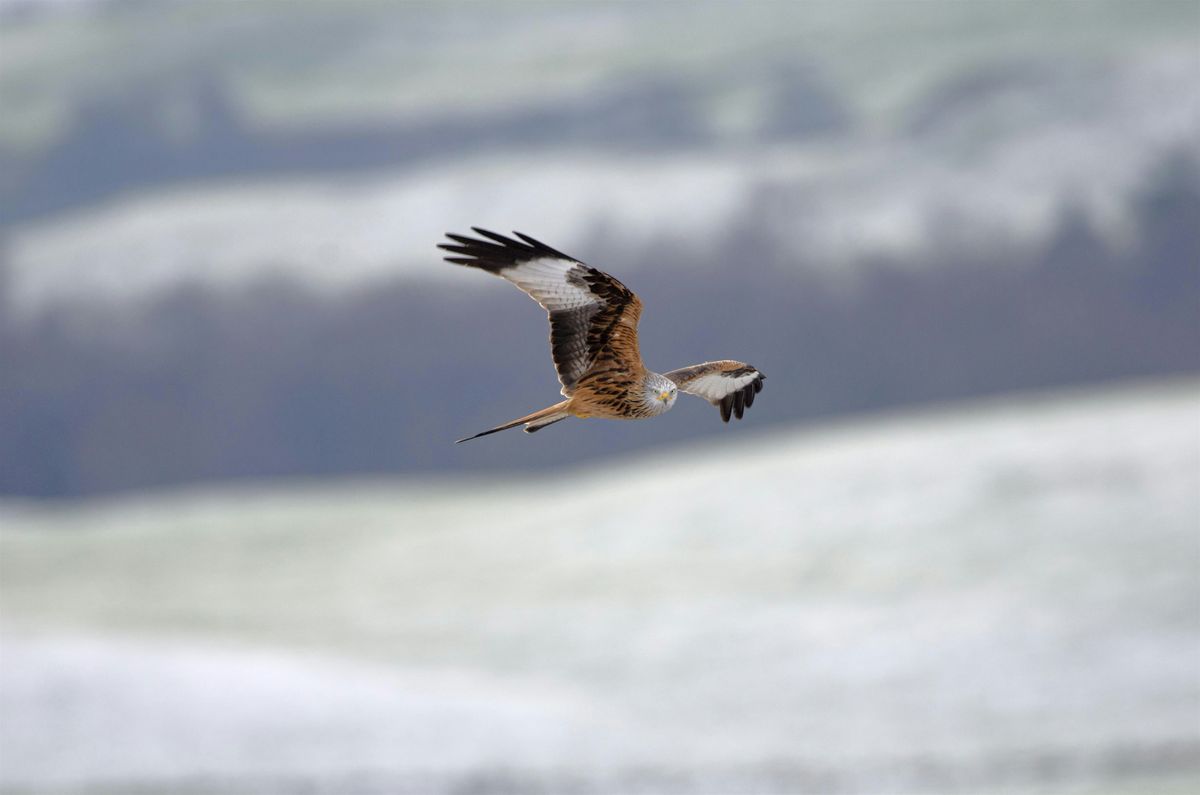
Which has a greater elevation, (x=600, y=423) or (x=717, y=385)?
(x=600, y=423)

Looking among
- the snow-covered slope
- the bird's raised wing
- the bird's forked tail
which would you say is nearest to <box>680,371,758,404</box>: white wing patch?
the bird's raised wing

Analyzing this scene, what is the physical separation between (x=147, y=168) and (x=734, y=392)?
56550 mm

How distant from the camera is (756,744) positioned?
28.2 m

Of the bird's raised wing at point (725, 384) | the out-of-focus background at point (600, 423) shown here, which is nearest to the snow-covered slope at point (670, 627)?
the out-of-focus background at point (600, 423)

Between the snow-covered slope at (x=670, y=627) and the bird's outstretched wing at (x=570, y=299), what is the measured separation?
81.1 ft

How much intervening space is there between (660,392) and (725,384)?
0.33 metres

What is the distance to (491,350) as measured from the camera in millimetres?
46188

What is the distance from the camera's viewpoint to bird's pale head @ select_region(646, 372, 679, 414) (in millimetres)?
1934

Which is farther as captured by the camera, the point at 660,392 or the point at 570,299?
the point at 570,299

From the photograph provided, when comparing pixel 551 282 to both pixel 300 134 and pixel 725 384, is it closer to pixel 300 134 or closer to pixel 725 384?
pixel 725 384

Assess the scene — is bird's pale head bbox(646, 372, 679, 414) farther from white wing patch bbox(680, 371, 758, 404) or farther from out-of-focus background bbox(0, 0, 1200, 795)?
out-of-focus background bbox(0, 0, 1200, 795)

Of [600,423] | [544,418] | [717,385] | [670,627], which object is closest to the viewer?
[544,418]

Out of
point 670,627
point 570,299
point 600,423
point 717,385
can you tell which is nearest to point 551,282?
point 570,299

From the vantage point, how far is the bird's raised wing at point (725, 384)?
2.19 metres
